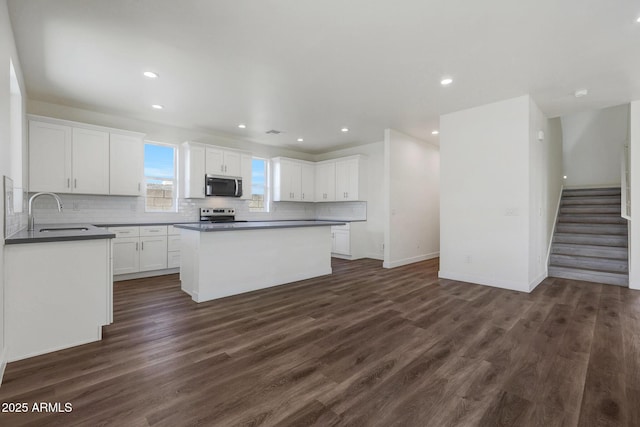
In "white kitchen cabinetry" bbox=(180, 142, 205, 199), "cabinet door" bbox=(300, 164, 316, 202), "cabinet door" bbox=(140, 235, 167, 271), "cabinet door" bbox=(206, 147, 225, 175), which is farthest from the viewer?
"cabinet door" bbox=(300, 164, 316, 202)

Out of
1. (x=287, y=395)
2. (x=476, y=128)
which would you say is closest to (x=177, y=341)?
(x=287, y=395)

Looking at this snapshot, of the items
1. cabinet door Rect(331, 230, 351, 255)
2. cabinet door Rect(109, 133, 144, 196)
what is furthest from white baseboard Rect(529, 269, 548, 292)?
cabinet door Rect(109, 133, 144, 196)

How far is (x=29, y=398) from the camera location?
174 cm

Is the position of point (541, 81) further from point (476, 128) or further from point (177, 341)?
point (177, 341)

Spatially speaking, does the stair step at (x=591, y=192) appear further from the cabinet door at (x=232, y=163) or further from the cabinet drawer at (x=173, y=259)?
the cabinet drawer at (x=173, y=259)

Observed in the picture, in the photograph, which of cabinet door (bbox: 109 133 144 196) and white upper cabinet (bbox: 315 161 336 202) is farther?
white upper cabinet (bbox: 315 161 336 202)

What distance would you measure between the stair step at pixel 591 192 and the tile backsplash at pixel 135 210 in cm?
517

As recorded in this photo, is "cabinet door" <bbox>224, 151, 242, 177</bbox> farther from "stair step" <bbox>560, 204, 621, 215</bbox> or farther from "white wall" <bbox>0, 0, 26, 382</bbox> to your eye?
"stair step" <bbox>560, 204, 621, 215</bbox>

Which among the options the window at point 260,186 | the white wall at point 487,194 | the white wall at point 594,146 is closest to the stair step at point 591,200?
the white wall at point 594,146

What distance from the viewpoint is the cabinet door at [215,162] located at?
5789mm

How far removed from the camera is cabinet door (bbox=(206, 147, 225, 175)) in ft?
19.0

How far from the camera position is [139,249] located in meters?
4.76

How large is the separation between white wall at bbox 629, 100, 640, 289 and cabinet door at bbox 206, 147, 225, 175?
6.77 metres

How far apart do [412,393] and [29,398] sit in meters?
2.33
